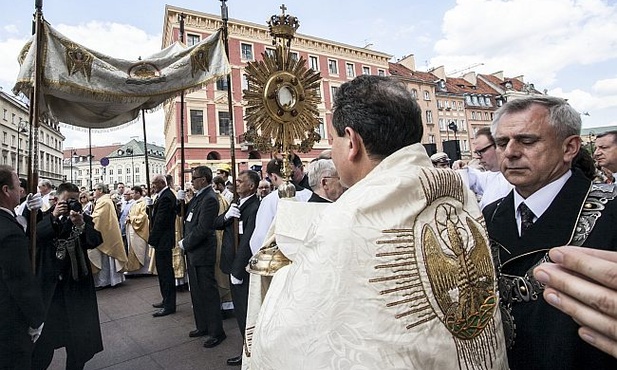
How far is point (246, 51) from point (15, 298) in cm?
2954

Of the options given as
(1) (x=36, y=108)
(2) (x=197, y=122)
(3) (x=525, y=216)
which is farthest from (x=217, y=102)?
(3) (x=525, y=216)

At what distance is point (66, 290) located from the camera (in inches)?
144

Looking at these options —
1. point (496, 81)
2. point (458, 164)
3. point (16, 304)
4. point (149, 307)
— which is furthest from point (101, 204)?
point (496, 81)

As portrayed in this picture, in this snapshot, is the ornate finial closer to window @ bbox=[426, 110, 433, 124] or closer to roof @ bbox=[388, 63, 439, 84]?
roof @ bbox=[388, 63, 439, 84]

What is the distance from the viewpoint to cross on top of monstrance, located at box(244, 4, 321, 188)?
2736 millimetres

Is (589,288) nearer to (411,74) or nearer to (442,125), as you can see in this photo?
(411,74)

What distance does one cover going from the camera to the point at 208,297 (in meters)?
4.61

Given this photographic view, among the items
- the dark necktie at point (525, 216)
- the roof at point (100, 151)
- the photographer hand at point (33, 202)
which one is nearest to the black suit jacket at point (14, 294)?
the photographer hand at point (33, 202)

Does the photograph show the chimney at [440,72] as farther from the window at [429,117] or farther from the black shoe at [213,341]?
the black shoe at [213,341]

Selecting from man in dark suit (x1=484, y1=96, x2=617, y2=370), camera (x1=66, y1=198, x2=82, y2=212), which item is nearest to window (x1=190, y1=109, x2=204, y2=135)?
camera (x1=66, y1=198, x2=82, y2=212)

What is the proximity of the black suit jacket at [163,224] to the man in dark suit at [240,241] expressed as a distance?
1450 mm

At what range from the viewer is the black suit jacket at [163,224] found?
5703 millimetres

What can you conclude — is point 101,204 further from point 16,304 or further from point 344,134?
point 344,134

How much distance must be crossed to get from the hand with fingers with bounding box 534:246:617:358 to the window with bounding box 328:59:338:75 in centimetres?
3481
